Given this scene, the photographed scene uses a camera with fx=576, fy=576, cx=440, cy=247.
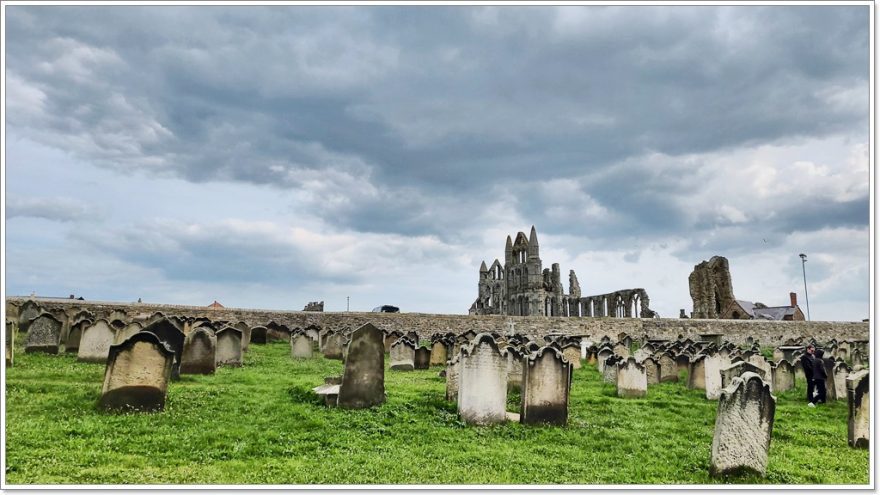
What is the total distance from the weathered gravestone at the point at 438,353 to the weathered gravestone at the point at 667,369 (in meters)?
5.62

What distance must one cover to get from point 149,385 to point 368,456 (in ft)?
11.0

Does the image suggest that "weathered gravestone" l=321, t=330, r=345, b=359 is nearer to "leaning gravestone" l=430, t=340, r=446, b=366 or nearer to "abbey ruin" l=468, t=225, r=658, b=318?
"leaning gravestone" l=430, t=340, r=446, b=366

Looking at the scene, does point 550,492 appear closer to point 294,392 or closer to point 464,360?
point 464,360

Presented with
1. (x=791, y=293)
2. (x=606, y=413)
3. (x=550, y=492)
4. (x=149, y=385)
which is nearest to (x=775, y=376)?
(x=606, y=413)

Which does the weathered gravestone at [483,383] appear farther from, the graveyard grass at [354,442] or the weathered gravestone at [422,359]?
the weathered gravestone at [422,359]

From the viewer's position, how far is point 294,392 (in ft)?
31.6

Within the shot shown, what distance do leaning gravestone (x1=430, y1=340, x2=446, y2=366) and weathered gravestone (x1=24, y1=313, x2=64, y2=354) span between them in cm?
883

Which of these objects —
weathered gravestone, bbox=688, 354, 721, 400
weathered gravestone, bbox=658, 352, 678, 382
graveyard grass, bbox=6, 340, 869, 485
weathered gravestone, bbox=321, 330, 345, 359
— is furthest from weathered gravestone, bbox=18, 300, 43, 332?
weathered gravestone, bbox=688, 354, 721, 400

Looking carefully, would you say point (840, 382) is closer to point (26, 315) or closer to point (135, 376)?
point (135, 376)

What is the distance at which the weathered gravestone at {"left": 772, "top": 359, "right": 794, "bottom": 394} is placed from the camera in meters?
12.5

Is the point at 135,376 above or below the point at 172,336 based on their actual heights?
below

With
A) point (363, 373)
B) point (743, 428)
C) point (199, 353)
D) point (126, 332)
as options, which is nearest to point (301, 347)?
point (199, 353)

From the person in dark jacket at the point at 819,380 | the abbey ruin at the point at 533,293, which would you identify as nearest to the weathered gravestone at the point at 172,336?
the person in dark jacket at the point at 819,380

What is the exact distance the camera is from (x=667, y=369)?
1386cm
